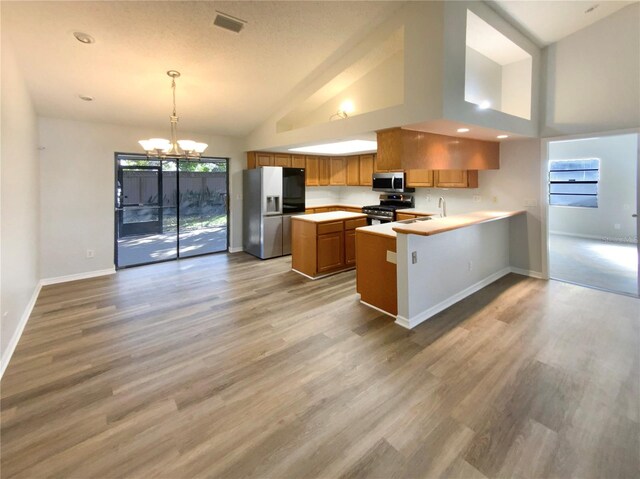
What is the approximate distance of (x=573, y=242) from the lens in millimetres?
7055

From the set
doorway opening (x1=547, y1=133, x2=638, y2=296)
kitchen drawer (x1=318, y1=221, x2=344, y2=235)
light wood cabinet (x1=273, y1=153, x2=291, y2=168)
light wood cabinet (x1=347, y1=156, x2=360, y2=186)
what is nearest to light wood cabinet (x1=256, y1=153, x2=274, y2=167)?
light wood cabinet (x1=273, y1=153, x2=291, y2=168)

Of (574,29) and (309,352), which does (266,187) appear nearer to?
(309,352)

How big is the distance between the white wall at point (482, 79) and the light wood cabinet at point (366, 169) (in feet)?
7.77

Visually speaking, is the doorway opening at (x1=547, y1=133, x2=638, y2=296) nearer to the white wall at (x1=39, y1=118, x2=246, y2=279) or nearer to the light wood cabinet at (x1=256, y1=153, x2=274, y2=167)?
the light wood cabinet at (x1=256, y1=153, x2=274, y2=167)

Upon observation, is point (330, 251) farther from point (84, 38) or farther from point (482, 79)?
point (84, 38)

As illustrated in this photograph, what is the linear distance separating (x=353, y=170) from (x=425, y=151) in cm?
325

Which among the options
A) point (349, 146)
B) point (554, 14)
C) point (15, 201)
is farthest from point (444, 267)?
point (15, 201)

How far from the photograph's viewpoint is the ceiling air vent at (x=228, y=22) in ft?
9.42

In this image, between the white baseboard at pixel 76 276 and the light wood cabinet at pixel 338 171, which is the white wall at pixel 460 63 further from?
the white baseboard at pixel 76 276

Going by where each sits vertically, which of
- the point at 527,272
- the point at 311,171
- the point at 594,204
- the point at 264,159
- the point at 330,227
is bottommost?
the point at 527,272

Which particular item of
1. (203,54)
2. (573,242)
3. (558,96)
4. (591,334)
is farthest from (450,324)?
(573,242)

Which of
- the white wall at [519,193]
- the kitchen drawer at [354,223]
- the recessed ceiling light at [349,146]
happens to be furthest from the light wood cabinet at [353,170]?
the white wall at [519,193]

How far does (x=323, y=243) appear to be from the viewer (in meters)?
4.80

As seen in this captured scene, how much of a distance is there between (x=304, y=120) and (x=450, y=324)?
4377 millimetres
